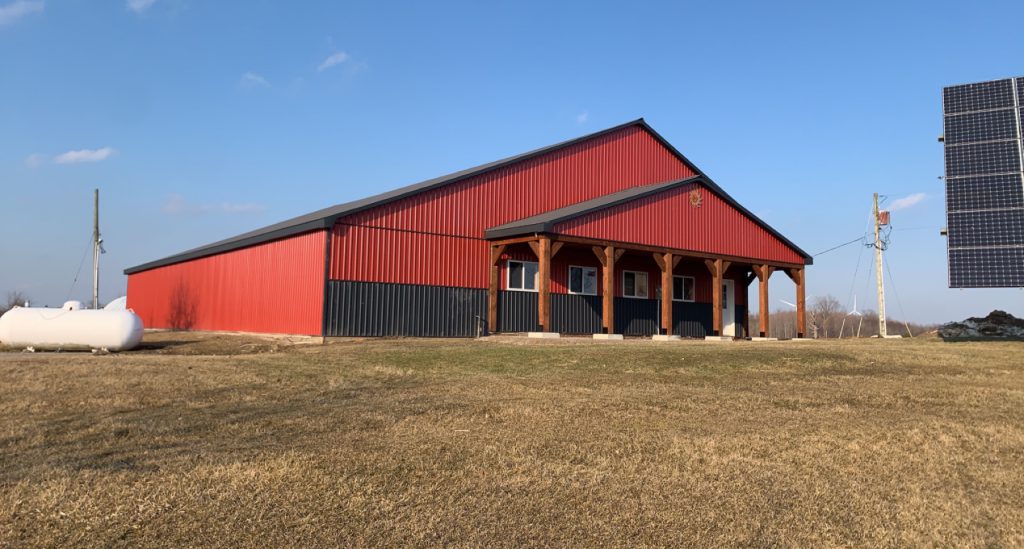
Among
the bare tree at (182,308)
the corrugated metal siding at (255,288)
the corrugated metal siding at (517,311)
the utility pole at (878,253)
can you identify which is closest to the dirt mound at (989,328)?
the utility pole at (878,253)

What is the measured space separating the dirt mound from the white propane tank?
29229 mm

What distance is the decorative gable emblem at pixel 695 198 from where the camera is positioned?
25.8 meters

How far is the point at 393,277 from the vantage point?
20484mm

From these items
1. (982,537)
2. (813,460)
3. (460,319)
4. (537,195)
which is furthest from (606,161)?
(982,537)

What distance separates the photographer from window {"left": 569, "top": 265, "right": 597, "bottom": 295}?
24984 mm

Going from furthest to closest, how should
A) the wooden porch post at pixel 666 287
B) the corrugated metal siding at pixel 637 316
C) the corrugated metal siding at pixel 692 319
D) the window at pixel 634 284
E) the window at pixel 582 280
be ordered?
the corrugated metal siding at pixel 692 319
the window at pixel 634 284
the corrugated metal siding at pixel 637 316
the window at pixel 582 280
the wooden porch post at pixel 666 287

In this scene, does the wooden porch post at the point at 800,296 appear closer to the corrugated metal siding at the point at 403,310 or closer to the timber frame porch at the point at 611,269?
the timber frame porch at the point at 611,269

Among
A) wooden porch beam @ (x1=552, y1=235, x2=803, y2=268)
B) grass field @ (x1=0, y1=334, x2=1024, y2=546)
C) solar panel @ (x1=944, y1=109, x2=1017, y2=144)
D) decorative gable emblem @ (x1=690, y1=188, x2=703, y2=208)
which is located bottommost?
grass field @ (x1=0, y1=334, x2=1024, y2=546)

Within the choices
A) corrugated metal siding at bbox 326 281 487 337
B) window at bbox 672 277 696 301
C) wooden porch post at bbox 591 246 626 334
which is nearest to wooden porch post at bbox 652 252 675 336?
wooden porch post at bbox 591 246 626 334

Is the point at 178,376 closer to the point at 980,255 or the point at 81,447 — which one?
the point at 81,447

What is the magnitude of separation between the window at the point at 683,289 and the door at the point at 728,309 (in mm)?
2057

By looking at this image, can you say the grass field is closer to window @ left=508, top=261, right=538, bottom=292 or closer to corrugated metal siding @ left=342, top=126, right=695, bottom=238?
corrugated metal siding @ left=342, top=126, right=695, bottom=238

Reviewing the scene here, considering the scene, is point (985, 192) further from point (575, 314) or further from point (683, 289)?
point (575, 314)

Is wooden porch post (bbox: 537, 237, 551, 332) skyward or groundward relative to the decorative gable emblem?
groundward
